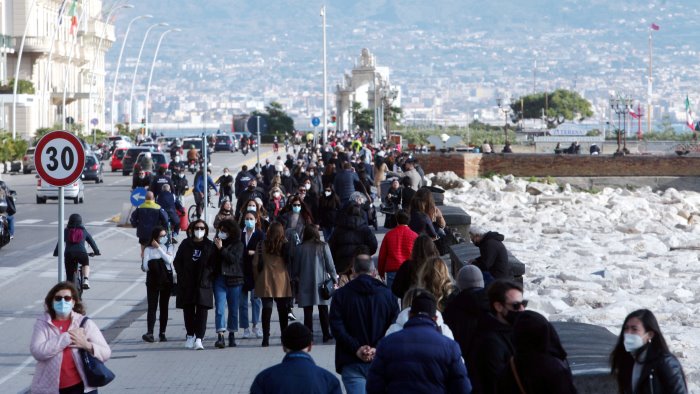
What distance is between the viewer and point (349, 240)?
16297mm

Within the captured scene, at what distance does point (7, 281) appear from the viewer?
2320cm

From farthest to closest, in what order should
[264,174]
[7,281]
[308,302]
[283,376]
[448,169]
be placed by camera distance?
[448,169] → [264,174] → [7,281] → [308,302] → [283,376]

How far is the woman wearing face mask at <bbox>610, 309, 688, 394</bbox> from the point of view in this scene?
7.82 m

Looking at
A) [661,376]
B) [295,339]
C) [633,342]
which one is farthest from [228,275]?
[661,376]

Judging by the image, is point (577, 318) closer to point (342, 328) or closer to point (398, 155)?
point (342, 328)

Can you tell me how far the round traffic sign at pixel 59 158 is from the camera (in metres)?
13.8

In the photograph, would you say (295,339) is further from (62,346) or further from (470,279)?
(470,279)

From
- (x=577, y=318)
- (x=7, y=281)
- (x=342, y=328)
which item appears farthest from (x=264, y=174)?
(x=342, y=328)

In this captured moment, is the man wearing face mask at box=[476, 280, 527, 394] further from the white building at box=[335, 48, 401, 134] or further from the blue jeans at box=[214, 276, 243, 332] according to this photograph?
the white building at box=[335, 48, 401, 134]

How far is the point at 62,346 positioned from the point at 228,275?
6.22 metres

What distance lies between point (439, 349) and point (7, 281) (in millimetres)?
15714

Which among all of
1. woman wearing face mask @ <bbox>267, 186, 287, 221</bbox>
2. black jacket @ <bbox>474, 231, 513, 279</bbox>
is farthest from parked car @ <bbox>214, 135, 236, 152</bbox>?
black jacket @ <bbox>474, 231, 513, 279</bbox>

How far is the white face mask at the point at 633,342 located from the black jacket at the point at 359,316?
2842mm

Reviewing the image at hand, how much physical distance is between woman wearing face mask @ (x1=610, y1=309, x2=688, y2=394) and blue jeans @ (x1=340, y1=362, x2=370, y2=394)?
2687 mm
